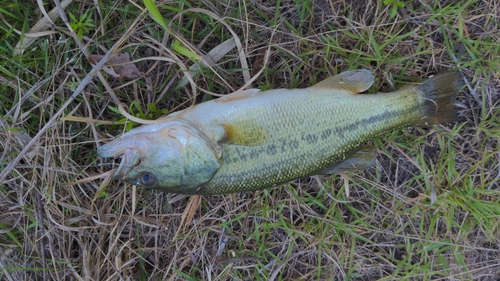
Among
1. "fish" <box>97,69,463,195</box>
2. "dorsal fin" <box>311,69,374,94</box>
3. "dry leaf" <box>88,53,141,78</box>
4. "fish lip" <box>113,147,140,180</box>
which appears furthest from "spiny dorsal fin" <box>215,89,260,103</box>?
"dry leaf" <box>88,53,141,78</box>

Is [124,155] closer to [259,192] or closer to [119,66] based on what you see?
[119,66]

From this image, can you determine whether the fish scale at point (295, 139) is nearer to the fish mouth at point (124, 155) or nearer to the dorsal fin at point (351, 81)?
the dorsal fin at point (351, 81)

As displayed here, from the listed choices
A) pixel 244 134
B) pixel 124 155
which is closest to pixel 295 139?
pixel 244 134

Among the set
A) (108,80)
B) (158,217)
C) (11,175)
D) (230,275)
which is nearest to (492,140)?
(230,275)

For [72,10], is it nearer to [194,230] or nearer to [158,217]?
[158,217]

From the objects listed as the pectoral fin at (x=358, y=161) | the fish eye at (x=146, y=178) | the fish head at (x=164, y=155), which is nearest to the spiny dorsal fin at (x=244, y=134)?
the fish head at (x=164, y=155)
